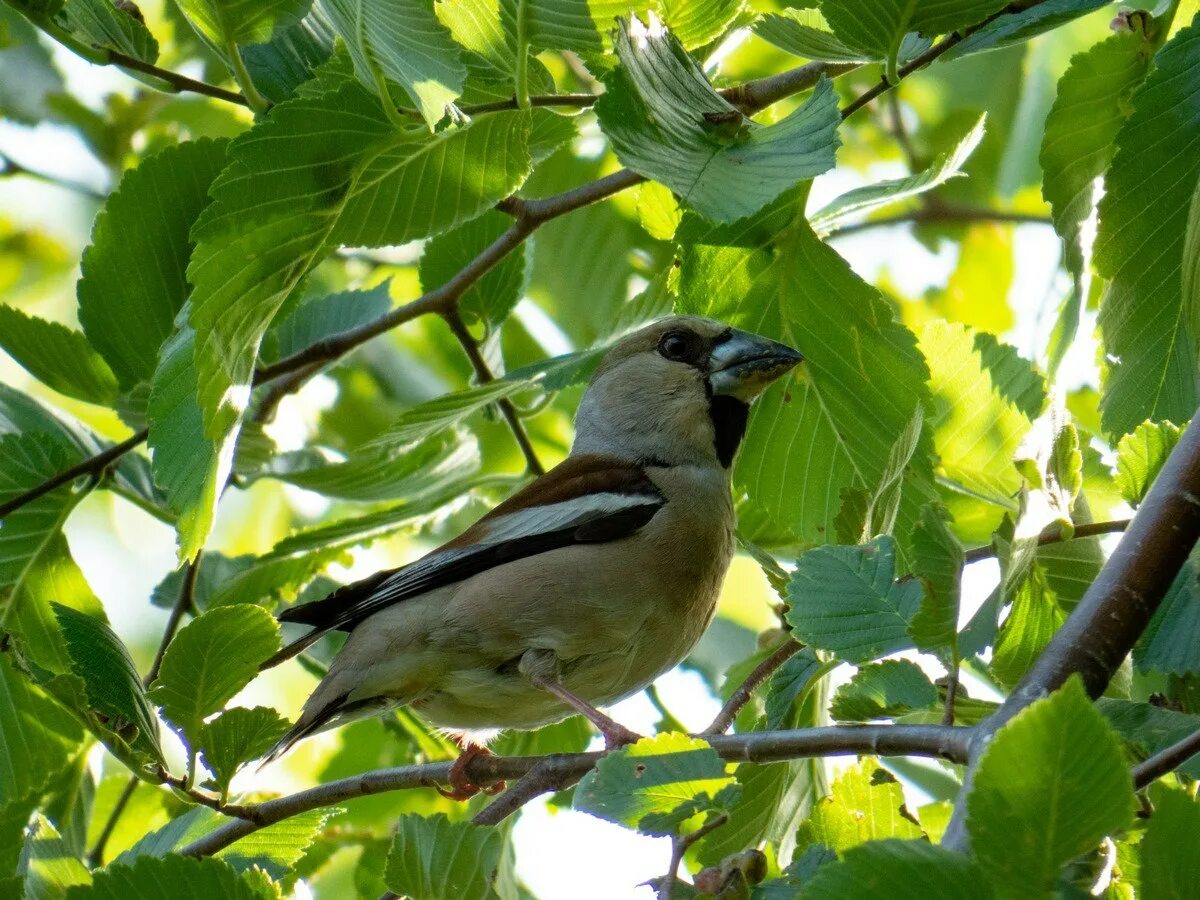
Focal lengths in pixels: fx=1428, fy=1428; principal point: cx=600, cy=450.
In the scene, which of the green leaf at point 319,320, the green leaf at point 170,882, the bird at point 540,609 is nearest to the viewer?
the green leaf at point 170,882

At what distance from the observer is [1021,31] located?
10.0 ft

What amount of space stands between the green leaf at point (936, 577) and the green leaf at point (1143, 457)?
0.60 m

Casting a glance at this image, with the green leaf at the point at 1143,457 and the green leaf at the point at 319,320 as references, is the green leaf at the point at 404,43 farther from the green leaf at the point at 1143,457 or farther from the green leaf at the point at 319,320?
the green leaf at the point at 319,320

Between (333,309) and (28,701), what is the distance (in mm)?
1625

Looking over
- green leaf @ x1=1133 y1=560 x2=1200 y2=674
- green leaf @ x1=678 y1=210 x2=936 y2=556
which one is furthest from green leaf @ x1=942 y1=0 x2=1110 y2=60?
green leaf @ x1=1133 y1=560 x2=1200 y2=674

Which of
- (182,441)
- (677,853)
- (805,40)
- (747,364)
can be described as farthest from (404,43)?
(747,364)

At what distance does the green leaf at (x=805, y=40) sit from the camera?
9.83 feet

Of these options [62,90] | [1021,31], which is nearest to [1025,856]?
[1021,31]

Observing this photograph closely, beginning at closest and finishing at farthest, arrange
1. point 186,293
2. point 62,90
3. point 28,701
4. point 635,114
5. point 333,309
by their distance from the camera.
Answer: point 635,114, point 28,701, point 186,293, point 333,309, point 62,90

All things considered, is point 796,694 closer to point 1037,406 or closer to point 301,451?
point 1037,406

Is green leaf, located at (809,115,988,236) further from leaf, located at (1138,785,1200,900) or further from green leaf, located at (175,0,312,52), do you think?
leaf, located at (1138,785,1200,900)

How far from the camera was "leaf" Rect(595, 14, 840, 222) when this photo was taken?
2.72 metres

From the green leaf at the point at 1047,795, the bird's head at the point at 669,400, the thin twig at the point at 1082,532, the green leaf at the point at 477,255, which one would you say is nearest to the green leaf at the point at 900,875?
the green leaf at the point at 1047,795

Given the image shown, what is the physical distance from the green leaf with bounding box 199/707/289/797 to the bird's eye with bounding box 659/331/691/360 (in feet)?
8.79
